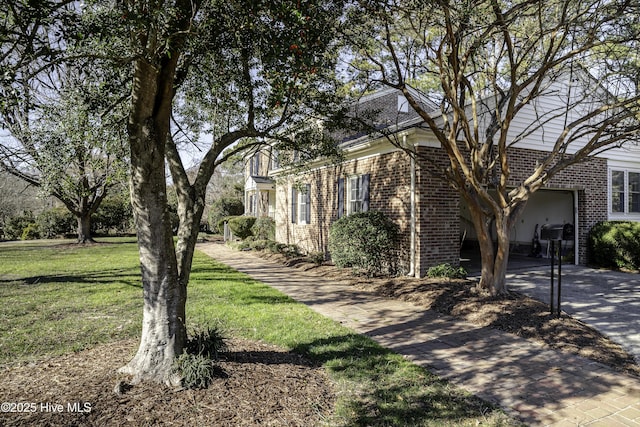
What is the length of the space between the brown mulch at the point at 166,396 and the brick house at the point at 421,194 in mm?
5549

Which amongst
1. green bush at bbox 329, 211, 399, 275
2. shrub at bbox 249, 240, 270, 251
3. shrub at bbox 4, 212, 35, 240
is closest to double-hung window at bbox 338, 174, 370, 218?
green bush at bbox 329, 211, 399, 275

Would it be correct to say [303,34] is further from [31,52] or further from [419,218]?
[419,218]

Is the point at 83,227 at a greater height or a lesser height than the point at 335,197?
lesser

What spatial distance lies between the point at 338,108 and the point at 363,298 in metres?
3.74

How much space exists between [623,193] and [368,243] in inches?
373

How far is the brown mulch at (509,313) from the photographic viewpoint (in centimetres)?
469

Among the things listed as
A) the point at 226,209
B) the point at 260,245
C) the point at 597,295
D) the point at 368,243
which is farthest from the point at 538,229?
the point at 226,209

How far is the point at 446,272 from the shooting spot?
859cm

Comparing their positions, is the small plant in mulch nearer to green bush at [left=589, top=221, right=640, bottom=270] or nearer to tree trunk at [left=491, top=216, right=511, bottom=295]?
tree trunk at [left=491, top=216, right=511, bottom=295]

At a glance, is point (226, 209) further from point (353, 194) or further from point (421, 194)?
point (421, 194)

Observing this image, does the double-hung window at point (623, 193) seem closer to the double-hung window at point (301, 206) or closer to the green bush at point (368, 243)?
the green bush at point (368, 243)

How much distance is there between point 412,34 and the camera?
7539 millimetres

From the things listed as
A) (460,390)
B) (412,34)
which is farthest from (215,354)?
(412,34)

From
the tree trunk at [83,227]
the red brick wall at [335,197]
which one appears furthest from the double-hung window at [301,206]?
the tree trunk at [83,227]
